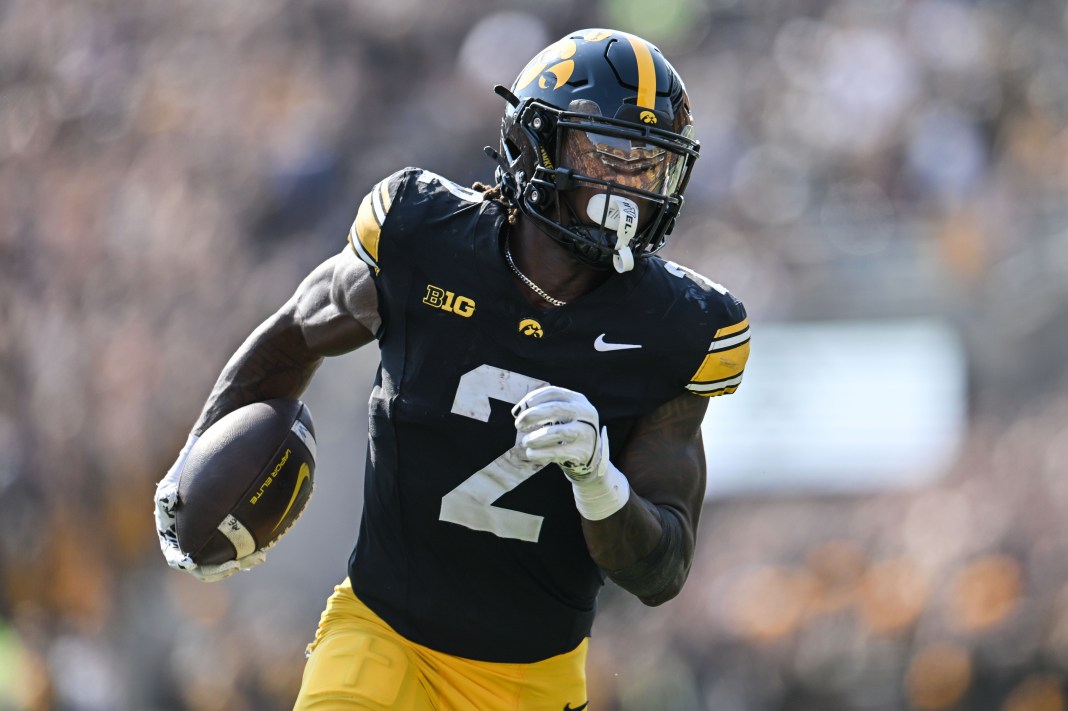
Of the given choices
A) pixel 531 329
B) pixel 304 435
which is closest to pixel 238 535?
pixel 304 435

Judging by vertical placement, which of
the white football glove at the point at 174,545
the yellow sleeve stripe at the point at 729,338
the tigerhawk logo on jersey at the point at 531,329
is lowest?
the white football glove at the point at 174,545

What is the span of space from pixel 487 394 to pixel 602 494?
371mm

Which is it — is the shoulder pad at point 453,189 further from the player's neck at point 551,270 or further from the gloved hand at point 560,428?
the gloved hand at point 560,428

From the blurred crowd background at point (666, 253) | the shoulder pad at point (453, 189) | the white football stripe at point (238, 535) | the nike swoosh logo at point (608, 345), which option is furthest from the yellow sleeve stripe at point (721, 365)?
the blurred crowd background at point (666, 253)

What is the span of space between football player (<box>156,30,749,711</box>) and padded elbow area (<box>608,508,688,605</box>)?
13 mm

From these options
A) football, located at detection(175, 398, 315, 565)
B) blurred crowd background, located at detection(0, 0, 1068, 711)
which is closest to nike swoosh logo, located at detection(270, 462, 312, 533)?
football, located at detection(175, 398, 315, 565)

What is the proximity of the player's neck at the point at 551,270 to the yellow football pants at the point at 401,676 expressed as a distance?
69cm

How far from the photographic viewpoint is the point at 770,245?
6.61 metres

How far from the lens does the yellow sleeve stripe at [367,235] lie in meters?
2.53

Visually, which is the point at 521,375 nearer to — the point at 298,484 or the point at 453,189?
the point at 453,189

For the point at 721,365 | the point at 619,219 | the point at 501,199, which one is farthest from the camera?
the point at 501,199

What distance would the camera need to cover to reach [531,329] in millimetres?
2438

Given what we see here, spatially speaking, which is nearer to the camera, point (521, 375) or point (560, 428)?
point (560, 428)

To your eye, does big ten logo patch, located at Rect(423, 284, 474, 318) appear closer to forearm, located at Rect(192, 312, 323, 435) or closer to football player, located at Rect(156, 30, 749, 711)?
football player, located at Rect(156, 30, 749, 711)
